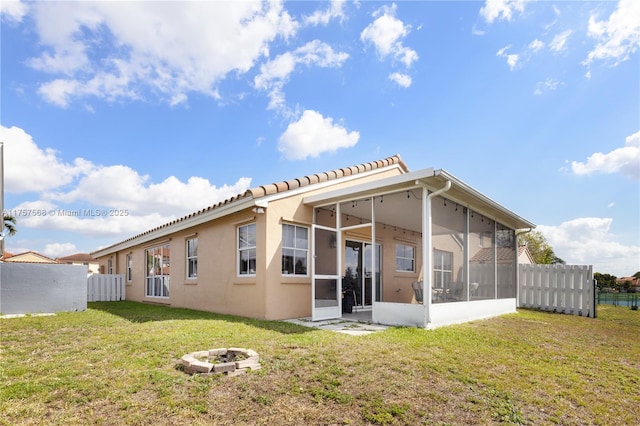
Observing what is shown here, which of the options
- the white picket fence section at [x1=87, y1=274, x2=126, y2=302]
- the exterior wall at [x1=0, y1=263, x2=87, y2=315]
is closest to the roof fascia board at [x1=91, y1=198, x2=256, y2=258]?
the white picket fence section at [x1=87, y1=274, x2=126, y2=302]

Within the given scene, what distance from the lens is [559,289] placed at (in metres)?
12.4

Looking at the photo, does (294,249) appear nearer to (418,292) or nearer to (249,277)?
(249,277)

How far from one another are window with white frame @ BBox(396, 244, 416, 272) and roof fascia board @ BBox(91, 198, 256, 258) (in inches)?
220

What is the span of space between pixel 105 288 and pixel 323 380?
1640 cm

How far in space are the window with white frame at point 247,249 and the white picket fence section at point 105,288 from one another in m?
10.7

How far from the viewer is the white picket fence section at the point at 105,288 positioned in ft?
54.6

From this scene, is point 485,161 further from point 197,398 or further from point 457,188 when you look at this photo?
point 197,398

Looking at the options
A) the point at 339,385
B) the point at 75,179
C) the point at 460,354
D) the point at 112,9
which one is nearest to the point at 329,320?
the point at 460,354

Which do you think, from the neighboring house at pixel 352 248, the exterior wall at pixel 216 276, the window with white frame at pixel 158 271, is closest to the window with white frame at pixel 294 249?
the neighboring house at pixel 352 248

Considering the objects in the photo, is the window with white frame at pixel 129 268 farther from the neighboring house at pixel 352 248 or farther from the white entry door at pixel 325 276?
the white entry door at pixel 325 276

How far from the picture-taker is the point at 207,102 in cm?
1141

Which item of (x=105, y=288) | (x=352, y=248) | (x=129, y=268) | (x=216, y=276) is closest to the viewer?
(x=216, y=276)

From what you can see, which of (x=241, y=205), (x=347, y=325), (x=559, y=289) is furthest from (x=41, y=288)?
(x=559, y=289)

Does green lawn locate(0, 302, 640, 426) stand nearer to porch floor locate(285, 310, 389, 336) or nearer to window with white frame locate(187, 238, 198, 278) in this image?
porch floor locate(285, 310, 389, 336)
